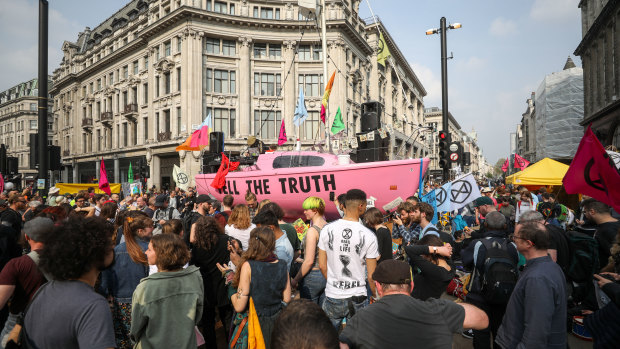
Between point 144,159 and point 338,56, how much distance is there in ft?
73.7

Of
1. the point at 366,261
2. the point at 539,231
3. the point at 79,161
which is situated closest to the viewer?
the point at 539,231

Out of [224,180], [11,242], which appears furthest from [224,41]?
[11,242]

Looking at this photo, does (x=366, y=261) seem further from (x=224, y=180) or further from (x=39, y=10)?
(x=224, y=180)

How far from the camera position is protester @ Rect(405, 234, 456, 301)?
3703 millimetres

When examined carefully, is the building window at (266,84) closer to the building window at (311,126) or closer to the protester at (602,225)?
the building window at (311,126)

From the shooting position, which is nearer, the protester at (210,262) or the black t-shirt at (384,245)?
the protester at (210,262)

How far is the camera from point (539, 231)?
319 centimetres

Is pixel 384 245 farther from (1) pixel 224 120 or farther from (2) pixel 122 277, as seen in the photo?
(1) pixel 224 120

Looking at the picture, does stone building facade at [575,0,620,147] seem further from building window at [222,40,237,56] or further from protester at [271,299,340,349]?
building window at [222,40,237,56]

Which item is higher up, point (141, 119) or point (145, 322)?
point (141, 119)

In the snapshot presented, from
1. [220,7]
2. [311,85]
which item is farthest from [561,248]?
[220,7]

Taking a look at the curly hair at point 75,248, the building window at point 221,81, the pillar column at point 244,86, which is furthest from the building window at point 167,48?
the curly hair at point 75,248

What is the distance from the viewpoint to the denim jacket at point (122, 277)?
3.56 meters

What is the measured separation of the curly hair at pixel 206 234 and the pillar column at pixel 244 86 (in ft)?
93.2
